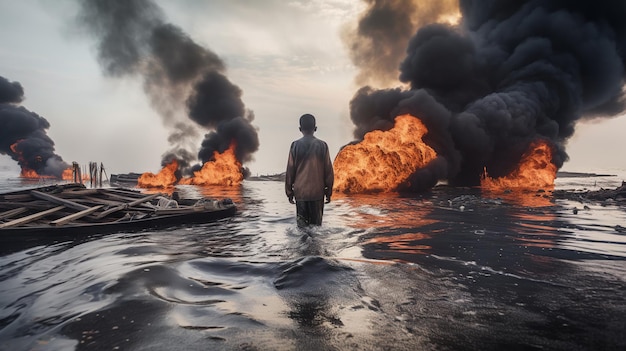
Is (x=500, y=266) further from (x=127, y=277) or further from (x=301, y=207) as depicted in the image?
(x=127, y=277)

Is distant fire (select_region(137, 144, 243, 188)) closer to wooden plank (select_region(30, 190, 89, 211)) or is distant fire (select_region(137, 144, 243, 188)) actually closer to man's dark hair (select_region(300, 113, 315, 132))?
wooden plank (select_region(30, 190, 89, 211))

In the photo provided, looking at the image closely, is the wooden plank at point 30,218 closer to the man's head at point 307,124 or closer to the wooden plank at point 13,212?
the wooden plank at point 13,212

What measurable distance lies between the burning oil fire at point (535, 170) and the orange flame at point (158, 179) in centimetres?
3441

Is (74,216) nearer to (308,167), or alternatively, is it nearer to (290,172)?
(290,172)

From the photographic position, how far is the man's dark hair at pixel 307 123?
6.85 m

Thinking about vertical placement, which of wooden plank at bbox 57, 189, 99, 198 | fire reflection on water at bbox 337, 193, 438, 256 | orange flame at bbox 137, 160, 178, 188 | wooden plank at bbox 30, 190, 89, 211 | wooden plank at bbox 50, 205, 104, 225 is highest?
orange flame at bbox 137, 160, 178, 188

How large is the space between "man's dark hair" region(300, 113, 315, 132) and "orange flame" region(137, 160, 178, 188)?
117 ft

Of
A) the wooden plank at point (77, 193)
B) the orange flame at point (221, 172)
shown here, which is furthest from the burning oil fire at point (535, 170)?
the wooden plank at point (77, 193)

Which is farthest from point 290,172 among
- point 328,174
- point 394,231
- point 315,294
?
point 315,294

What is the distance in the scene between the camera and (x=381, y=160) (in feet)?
80.3

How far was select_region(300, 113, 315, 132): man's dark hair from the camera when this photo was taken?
6848 mm

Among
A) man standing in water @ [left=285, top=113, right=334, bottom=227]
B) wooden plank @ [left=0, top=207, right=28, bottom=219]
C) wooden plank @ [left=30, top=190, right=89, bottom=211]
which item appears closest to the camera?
man standing in water @ [left=285, top=113, right=334, bottom=227]

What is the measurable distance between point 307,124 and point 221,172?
3846cm

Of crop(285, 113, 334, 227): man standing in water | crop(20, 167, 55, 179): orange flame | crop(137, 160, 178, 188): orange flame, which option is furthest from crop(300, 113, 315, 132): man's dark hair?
crop(20, 167, 55, 179): orange flame
